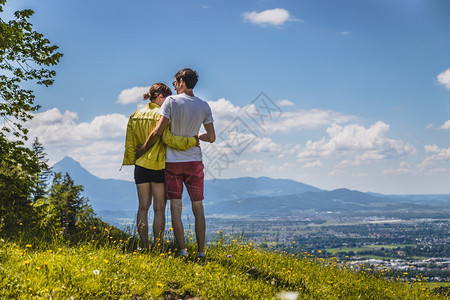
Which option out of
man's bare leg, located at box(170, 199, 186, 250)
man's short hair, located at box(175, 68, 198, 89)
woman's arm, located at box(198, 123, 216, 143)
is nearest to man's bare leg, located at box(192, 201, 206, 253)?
man's bare leg, located at box(170, 199, 186, 250)

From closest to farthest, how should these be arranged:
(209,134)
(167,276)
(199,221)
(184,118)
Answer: (167,276) → (184,118) → (199,221) → (209,134)

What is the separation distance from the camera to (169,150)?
6.42 m

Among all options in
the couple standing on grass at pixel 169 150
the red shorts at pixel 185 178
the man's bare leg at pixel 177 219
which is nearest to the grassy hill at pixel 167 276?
the man's bare leg at pixel 177 219

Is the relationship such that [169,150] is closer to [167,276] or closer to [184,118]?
[184,118]

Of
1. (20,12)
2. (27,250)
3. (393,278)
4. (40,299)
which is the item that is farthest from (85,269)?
(20,12)

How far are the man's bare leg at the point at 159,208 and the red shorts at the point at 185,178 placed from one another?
5.0 inches

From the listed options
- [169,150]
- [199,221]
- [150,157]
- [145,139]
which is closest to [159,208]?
[199,221]

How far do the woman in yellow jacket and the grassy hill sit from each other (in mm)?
586

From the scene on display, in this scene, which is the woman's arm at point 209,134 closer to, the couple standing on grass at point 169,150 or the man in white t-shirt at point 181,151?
the couple standing on grass at point 169,150

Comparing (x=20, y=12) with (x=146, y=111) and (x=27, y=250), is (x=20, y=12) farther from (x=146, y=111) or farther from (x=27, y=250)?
(x=27, y=250)

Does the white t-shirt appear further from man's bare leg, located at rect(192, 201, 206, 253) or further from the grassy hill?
the grassy hill

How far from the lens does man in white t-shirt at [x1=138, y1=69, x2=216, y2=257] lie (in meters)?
6.31

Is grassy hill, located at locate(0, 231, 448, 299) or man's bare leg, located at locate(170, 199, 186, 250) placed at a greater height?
man's bare leg, located at locate(170, 199, 186, 250)

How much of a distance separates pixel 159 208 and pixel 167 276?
4.49 feet
